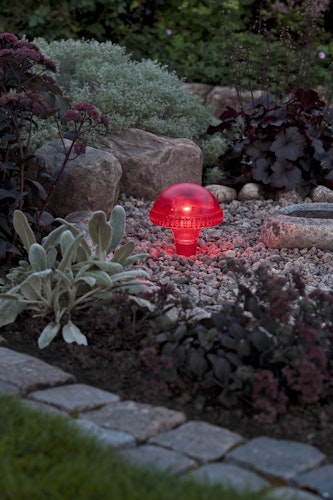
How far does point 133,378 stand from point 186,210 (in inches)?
79.6

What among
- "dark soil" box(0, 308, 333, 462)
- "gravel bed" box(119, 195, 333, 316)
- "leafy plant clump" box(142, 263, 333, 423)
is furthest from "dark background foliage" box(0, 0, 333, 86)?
"leafy plant clump" box(142, 263, 333, 423)

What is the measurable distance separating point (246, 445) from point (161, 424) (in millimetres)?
328

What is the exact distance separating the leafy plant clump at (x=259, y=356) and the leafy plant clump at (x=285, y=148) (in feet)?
11.6

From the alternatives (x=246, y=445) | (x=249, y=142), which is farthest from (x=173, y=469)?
(x=249, y=142)

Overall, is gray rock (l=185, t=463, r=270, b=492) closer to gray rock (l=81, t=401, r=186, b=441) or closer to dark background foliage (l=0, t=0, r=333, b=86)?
gray rock (l=81, t=401, r=186, b=441)

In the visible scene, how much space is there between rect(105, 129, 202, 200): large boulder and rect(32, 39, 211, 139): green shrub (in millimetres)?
158

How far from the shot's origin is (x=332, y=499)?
8.60ft

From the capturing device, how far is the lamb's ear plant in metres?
3.94

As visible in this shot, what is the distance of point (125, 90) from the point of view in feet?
23.2

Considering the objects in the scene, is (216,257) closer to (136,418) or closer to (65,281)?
(65,281)

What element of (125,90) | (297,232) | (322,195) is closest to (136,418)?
(297,232)

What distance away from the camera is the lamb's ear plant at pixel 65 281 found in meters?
3.94

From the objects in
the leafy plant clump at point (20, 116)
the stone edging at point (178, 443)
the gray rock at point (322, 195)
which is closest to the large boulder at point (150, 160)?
the gray rock at point (322, 195)

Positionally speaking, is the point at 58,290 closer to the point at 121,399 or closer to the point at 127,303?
the point at 127,303
